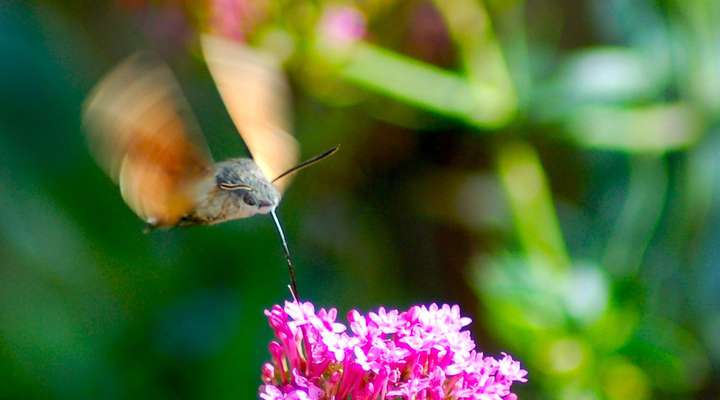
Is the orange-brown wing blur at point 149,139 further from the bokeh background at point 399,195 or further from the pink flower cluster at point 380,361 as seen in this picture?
the bokeh background at point 399,195

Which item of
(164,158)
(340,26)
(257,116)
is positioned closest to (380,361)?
(164,158)

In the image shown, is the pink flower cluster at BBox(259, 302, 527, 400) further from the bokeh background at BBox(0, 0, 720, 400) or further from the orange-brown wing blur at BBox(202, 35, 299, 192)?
the bokeh background at BBox(0, 0, 720, 400)

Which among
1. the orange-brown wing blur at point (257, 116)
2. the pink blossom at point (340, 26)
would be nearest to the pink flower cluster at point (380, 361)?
the orange-brown wing blur at point (257, 116)

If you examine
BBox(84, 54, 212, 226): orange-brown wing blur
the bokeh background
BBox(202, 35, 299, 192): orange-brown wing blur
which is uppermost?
the bokeh background

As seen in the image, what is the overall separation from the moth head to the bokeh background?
80cm

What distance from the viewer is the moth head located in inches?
56.1

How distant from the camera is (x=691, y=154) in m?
2.49

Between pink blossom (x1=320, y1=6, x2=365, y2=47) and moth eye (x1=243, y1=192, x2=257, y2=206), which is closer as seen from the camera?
moth eye (x1=243, y1=192, x2=257, y2=206)

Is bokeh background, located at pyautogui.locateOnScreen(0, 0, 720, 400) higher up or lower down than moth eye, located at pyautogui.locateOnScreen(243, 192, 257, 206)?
higher up

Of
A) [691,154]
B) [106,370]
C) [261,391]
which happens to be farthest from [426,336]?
[106,370]

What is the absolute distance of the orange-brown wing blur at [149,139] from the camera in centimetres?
137

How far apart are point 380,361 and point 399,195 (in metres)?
2.12

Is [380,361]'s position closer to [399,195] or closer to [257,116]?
[257,116]

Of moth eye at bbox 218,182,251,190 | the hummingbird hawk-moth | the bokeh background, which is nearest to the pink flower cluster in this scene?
the hummingbird hawk-moth
